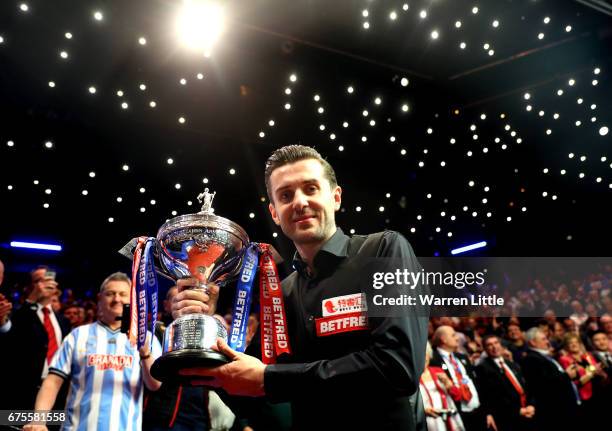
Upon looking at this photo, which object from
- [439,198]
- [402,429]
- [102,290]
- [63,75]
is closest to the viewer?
[402,429]

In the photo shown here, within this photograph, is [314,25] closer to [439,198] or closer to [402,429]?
[439,198]

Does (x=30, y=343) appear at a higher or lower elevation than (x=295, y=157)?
lower

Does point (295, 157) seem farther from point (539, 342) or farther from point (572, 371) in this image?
point (572, 371)

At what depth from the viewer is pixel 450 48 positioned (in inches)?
202

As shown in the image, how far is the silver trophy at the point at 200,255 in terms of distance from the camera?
117cm

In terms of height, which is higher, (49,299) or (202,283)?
(49,299)

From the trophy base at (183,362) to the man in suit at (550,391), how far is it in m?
4.83

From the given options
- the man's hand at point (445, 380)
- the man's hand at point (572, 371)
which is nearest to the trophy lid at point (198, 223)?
the man's hand at point (445, 380)

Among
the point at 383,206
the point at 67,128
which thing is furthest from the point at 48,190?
the point at 383,206

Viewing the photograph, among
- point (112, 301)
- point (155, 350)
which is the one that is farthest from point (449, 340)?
point (112, 301)

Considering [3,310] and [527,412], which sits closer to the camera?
[3,310]

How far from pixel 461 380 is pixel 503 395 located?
61cm

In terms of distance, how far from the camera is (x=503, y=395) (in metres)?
4.55

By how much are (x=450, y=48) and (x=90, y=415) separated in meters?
5.02
